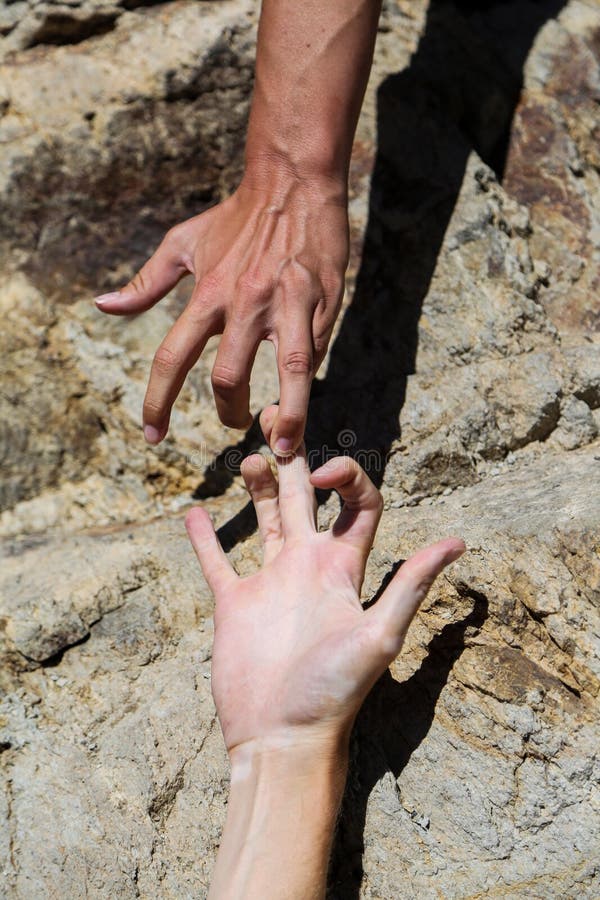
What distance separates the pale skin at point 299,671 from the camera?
1.30 meters

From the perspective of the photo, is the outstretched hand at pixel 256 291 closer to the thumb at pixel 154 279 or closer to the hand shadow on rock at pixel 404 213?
the thumb at pixel 154 279

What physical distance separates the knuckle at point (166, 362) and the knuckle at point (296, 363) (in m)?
0.24

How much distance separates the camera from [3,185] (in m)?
2.33

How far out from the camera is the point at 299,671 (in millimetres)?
1359

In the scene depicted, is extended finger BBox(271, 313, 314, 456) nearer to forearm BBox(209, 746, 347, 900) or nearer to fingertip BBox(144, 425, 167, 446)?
fingertip BBox(144, 425, 167, 446)

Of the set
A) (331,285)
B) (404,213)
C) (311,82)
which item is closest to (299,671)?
(331,285)

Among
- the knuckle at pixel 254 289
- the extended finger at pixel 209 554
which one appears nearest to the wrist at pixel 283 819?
the extended finger at pixel 209 554

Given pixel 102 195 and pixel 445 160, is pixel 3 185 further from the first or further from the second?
pixel 445 160

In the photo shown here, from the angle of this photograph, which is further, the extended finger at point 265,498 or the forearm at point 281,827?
the extended finger at point 265,498

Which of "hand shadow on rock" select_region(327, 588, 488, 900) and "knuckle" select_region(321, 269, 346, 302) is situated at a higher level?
"knuckle" select_region(321, 269, 346, 302)

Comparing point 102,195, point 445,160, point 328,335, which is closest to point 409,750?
point 328,335

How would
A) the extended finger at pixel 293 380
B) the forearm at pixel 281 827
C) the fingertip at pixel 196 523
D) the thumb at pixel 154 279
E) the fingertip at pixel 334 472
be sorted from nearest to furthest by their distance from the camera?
the forearm at pixel 281 827 < the fingertip at pixel 334 472 < the extended finger at pixel 293 380 < the fingertip at pixel 196 523 < the thumb at pixel 154 279

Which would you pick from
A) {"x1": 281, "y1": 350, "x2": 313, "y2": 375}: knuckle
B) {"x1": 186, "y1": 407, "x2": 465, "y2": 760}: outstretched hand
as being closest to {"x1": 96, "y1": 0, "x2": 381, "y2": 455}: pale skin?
{"x1": 281, "y1": 350, "x2": 313, "y2": 375}: knuckle

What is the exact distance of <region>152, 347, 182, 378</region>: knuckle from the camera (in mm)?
1595
